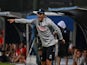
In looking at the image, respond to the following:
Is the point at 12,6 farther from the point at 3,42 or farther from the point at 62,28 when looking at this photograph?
the point at 62,28

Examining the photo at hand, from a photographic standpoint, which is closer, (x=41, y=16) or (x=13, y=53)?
(x=41, y=16)

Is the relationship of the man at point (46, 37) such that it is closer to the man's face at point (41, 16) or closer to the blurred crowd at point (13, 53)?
the man's face at point (41, 16)

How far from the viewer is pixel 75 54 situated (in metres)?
15.0

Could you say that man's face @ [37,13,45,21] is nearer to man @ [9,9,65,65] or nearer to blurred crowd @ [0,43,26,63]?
man @ [9,9,65,65]

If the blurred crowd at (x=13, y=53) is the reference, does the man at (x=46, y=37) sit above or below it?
above

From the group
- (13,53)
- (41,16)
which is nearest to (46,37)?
(41,16)

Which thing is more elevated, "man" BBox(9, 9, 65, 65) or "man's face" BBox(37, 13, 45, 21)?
"man's face" BBox(37, 13, 45, 21)

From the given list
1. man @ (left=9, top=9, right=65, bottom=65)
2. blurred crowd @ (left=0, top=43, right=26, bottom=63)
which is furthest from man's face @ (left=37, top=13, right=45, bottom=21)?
blurred crowd @ (left=0, top=43, right=26, bottom=63)

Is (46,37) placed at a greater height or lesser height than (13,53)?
greater

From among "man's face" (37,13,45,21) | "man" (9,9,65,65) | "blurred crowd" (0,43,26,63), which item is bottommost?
"blurred crowd" (0,43,26,63)

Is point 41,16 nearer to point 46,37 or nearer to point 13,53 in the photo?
point 46,37

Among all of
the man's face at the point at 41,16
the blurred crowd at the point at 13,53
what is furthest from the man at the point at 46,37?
the blurred crowd at the point at 13,53

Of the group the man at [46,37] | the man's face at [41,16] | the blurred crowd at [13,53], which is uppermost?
the man's face at [41,16]

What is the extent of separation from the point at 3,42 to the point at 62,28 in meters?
7.20
